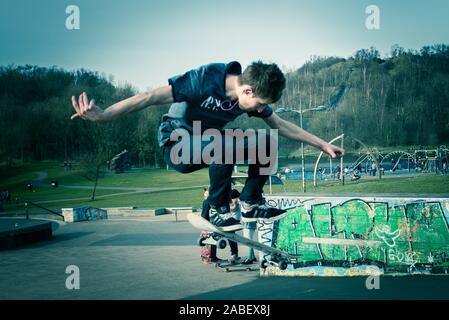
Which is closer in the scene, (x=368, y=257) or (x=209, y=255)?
(x=368, y=257)

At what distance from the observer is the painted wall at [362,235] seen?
1434cm

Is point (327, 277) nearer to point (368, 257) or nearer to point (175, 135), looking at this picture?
point (368, 257)

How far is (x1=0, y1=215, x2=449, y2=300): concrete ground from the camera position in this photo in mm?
13305

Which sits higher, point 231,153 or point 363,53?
point 363,53

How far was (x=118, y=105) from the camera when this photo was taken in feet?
11.5

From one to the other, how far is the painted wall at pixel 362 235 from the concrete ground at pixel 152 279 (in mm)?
493

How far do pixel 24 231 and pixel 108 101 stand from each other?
31.2 metres

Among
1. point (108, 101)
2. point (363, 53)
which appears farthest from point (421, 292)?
point (363, 53)

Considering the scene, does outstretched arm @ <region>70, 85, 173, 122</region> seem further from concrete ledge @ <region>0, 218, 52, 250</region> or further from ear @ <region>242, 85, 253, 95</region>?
concrete ledge @ <region>0, 218, 52, 250</region>

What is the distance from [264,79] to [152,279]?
13.1 meters

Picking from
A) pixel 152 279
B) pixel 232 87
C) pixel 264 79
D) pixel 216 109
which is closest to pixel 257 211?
pixel 216 109

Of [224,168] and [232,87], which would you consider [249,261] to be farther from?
[232,87]

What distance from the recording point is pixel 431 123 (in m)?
64.1
